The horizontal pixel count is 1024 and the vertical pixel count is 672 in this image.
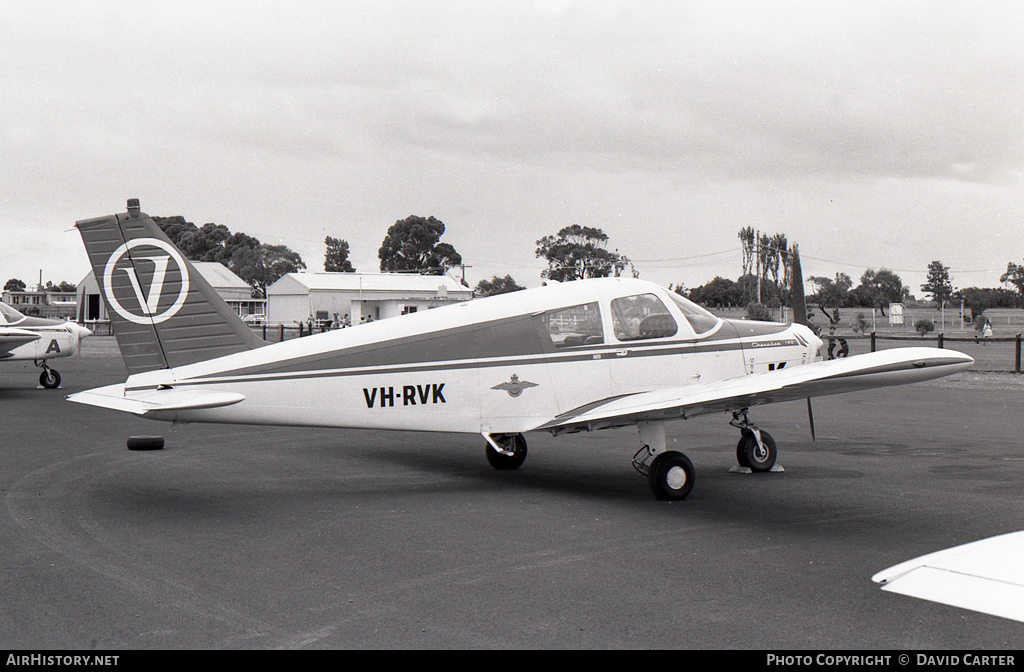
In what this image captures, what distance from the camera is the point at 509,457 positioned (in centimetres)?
1030

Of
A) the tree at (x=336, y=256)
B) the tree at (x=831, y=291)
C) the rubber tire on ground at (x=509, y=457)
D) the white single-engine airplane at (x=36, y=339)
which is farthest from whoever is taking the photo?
→ the tree at (x=336, y=256)

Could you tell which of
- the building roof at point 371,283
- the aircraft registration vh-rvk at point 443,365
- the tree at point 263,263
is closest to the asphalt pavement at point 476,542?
the aircraft registration vh-rvk at point 443,365

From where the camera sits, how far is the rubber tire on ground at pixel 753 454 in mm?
10000

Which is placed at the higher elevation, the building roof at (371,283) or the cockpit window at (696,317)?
the building roof at (371,283)

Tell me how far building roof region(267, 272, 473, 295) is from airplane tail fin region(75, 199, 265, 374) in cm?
5228

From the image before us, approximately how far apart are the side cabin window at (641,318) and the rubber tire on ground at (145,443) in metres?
6.56

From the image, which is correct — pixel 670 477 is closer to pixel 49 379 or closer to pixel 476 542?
pixel 476 542

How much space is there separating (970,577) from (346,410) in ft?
21.3

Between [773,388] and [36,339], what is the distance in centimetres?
1907

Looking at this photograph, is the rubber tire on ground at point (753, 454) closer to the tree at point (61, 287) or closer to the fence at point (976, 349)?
the fence at point (976, 349)
